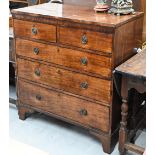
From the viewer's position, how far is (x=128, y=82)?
1.84 m

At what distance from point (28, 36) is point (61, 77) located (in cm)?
44

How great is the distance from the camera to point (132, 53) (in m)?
2.17

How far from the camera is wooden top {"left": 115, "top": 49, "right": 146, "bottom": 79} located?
175 centimetres

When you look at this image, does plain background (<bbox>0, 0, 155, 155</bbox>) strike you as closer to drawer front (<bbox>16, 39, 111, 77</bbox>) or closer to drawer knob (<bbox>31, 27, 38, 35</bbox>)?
drawer front (<bbox>16, 39, 111, 77</bbox>)

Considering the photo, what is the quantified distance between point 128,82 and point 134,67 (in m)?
0.11

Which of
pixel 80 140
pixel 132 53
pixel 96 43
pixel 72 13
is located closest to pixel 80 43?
pixel 96 43

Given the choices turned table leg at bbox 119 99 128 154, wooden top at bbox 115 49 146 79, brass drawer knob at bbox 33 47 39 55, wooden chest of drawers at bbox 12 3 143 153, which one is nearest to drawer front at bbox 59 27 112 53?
wooden chest of drawers at bbox 12 3 143 153

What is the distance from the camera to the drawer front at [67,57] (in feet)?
6.31

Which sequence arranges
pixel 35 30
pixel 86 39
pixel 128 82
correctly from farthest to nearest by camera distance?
pixel 35 30 < pixel 86 39 < pixel 128 82

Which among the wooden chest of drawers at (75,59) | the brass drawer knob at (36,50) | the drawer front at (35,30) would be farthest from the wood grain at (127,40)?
the brass drawer knob at (36,50)

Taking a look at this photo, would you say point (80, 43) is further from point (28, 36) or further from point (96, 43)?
point (28, 36)
